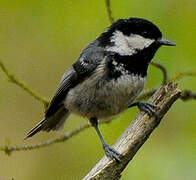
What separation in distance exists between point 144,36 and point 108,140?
771mm

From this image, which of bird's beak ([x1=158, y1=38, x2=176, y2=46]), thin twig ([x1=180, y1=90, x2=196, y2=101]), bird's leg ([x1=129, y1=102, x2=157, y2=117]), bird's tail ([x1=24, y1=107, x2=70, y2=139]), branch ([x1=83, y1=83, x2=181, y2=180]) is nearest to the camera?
branch ([x1=83, y1=83, x2=181, y2=180])

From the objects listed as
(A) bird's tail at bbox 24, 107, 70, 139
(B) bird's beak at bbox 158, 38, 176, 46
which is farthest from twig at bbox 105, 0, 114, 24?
(A) bird's tail at bbox 24, 107, 70, 139

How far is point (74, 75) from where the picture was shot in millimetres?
4082

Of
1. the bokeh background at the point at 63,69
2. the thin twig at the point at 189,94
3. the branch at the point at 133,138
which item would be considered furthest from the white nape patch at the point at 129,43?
the branch at the point at 133,138

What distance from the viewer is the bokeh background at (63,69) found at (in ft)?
12.9

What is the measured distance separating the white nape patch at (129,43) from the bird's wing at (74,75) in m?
0.15

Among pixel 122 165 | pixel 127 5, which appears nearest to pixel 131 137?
pixel 122 165

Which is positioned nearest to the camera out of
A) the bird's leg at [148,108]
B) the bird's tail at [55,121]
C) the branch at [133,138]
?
the branch at [133,138]

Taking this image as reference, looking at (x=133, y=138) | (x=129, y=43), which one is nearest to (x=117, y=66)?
(x=129, y=43)

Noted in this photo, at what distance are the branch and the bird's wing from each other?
2.26 ft

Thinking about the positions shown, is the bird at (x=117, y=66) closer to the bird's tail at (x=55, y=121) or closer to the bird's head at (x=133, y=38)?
the bird's head at (x=133, y=38)

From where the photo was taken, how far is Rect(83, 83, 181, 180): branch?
126 inches

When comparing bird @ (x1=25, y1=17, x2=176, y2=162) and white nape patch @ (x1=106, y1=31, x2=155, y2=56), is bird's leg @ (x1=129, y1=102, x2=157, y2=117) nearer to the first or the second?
bird @ (x1=25, y1=17, x2=176, y2=162)

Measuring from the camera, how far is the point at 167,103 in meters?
3.32
